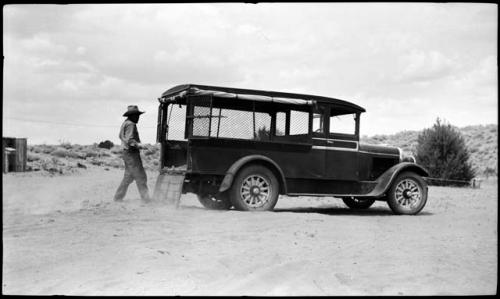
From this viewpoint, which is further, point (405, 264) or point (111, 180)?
point (111, 180)

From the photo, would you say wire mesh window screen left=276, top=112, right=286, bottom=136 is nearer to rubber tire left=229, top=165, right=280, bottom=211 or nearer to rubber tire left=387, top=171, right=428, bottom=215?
rubber tire left=229, top=165, right=280, bottom=211

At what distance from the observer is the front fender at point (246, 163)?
9.86m

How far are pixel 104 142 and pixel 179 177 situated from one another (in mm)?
21340

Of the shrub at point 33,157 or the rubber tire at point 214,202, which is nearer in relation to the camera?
the rubber tire at point 214,202

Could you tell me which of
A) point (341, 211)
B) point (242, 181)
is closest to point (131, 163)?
point (242, 181)

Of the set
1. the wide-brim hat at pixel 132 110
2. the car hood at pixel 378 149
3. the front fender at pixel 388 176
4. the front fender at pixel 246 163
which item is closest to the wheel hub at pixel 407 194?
the front fender at pixel 388 176

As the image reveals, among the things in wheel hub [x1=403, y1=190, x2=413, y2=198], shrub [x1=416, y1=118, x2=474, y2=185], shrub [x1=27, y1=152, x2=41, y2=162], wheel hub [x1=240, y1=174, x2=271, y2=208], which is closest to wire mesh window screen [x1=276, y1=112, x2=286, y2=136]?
wheel hub [x1=240, y1=174, x2=271, y2=208]

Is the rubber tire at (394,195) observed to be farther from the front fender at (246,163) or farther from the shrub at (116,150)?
the shrub at (116,150)

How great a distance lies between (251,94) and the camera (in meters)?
10.3

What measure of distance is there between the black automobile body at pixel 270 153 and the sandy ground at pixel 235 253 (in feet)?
3.19

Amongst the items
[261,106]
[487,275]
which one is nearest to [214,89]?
[261,106]

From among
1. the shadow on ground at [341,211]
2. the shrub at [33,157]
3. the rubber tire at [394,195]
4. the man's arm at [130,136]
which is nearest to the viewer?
the man's arm at [130,136]

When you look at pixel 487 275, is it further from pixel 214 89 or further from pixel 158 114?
pixel 158 114

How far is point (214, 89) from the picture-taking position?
10039mm
